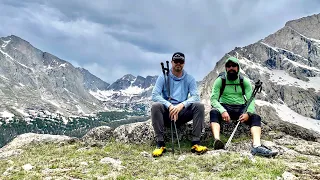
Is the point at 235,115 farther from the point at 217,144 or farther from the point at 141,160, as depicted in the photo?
the point at 141,160

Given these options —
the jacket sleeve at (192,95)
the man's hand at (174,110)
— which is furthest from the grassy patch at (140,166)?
the jacket sleeve at (192,95)

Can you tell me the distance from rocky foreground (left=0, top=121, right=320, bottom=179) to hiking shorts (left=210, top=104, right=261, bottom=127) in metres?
1.44

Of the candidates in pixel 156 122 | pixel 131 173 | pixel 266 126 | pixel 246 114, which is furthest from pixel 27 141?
pixel 266 126

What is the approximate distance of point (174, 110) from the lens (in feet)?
53.0

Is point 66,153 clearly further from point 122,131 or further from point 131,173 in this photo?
point 131,173

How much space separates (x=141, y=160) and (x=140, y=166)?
1235 mm

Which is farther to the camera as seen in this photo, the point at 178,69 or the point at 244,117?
the point at 178,69

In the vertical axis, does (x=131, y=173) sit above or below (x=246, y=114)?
below

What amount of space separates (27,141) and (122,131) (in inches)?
253

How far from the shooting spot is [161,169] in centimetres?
1277

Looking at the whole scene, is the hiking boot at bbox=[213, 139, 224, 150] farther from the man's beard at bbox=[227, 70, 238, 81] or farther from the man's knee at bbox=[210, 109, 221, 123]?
the man's beard at bbox=[227, 70, 238, 81]

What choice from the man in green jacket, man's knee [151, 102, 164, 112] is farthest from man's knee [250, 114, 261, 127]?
man's knee [151, 102, 164, 112]

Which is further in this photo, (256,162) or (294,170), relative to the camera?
(256,162)

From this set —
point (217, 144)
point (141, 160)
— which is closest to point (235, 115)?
point (217, 144)
